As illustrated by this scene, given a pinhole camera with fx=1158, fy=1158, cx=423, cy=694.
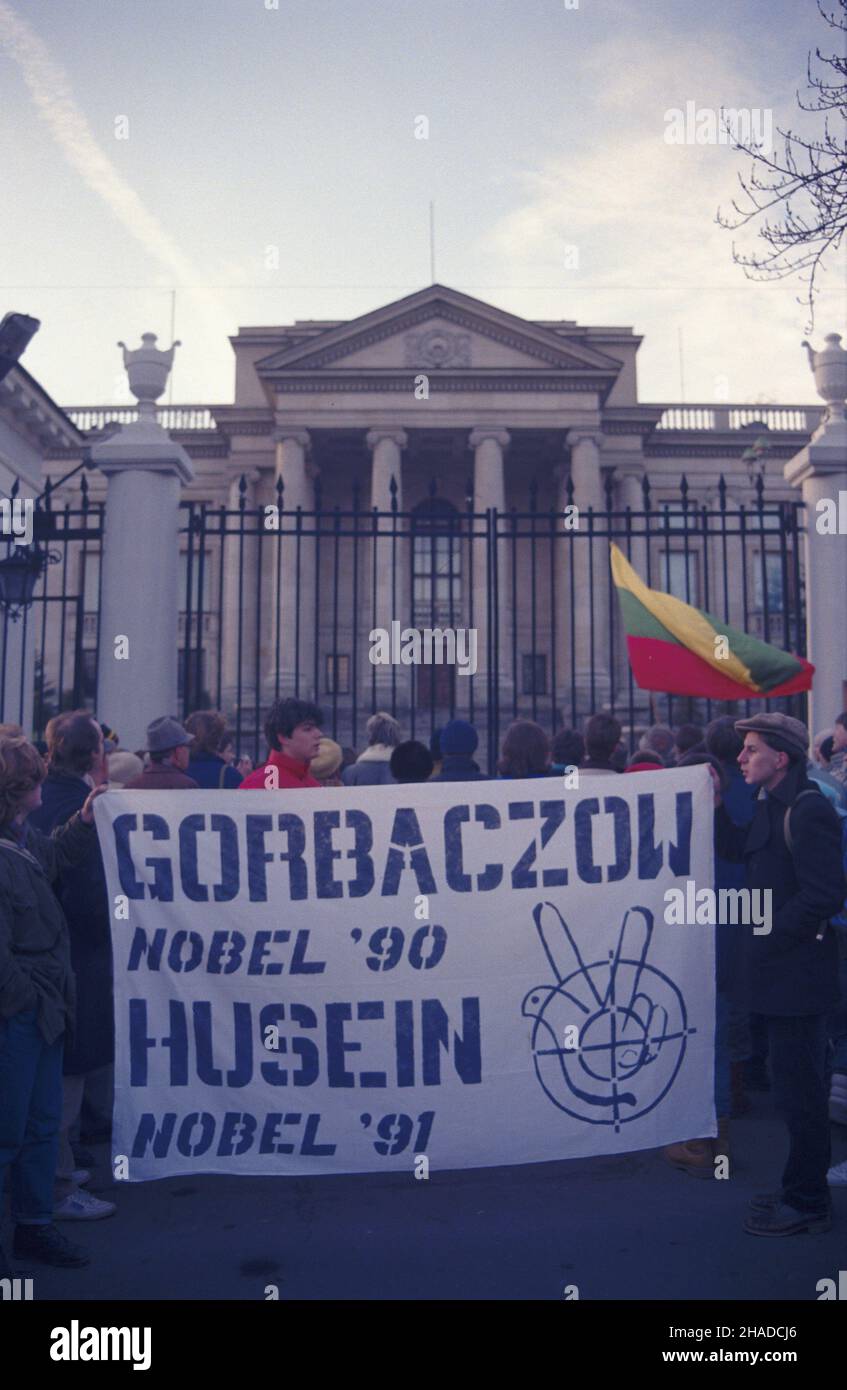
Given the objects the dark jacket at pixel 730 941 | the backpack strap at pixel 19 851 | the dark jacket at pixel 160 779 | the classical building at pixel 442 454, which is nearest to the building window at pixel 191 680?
the dark jacket at pixel 160 779

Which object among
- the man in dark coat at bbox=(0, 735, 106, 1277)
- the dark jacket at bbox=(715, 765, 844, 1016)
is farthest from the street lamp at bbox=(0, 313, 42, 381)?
the dark jacket at bbox=(715, 765, 844, 1016)

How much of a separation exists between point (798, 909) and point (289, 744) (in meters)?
2.37

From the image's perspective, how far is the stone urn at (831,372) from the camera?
909 cm

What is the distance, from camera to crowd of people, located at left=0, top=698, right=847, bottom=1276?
4.01 m

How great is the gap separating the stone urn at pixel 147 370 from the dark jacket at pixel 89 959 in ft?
16.1

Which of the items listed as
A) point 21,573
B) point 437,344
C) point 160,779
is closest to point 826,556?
point 160,779

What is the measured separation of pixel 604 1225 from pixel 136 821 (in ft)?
7.77

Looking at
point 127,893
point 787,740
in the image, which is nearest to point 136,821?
point 127,893

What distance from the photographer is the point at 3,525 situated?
847 centimetres

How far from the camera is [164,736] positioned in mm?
5238

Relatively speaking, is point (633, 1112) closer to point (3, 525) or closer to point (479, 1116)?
point (479, 1116)

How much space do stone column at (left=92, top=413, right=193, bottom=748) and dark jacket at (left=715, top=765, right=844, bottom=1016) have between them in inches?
193

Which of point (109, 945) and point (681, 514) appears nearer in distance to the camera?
point (109, 945)

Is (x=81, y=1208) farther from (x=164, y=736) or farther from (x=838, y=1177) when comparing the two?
(x=838, y=1177)
